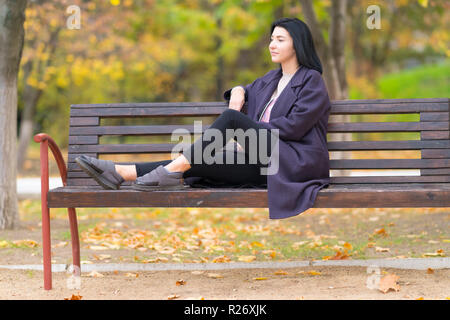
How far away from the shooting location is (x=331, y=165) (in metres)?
4.55

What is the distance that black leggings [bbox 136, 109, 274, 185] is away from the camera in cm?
402

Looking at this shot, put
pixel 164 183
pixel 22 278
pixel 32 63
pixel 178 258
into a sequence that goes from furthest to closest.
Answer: pixel 32 63
pixel 178 258
pixel 22 278
pixel 164 183

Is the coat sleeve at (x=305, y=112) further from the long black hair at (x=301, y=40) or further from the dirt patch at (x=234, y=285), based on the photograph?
the dirt patch at (x=234, y=285)

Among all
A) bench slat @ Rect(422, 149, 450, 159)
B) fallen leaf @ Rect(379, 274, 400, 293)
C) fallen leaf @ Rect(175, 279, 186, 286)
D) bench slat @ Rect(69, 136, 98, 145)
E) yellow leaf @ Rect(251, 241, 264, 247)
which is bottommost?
yellow leaf @ Rect(251, 241, 264, 247)

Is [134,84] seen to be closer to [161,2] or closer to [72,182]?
[161,2]

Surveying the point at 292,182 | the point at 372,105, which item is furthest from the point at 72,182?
the point at 372,105

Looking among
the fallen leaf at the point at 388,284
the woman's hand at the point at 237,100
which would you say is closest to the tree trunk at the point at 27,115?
the woman's hand at the point at 237,100

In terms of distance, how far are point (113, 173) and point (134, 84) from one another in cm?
1662

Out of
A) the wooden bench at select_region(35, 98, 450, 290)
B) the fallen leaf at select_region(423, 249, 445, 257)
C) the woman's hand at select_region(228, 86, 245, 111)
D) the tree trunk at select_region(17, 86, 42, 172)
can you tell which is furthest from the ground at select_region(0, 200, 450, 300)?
the tree trunk at select_region(17, 86, 42, 172)

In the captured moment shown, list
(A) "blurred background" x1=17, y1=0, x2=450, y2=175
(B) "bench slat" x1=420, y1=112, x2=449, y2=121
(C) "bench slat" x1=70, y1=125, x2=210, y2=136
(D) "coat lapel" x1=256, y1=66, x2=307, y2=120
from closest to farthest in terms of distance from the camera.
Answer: (D) "coat lapel" x1=256, y1=66, x2=307, y2=120, (B) "bench slat" x1=420, y1=112, x2=449, y2=121, (C) "bench slat" x1=70, y1=125, x2=210, y2=136, (A) "blurred background" x1=17, y1=0, x2=450, y2=175

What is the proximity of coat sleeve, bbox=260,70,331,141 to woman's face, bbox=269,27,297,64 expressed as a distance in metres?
0.25

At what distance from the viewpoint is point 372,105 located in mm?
4590

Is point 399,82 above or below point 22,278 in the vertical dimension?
above

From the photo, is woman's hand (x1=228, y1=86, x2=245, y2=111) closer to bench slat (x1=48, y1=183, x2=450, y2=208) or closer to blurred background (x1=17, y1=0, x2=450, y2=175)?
bench slat (x1=48, y1=183, x2=450, y2=208)
